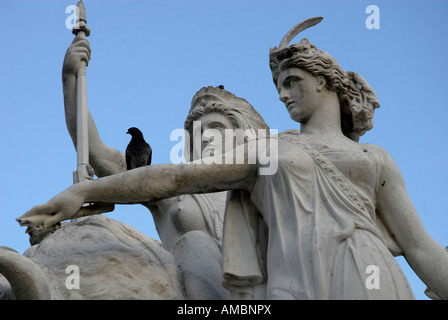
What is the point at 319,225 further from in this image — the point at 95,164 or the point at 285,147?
the point at 95,164

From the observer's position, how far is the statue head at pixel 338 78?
938 centimetres

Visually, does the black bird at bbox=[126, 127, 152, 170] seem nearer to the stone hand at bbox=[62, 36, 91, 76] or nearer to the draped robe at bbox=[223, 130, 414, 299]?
the stone hand at bbox=[62, 36, 91, 76]

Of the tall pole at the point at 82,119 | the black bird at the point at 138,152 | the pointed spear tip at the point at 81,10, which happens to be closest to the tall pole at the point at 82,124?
the tall pole at the point at 82,119

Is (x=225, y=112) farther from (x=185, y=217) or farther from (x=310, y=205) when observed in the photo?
(x=310, y=205)

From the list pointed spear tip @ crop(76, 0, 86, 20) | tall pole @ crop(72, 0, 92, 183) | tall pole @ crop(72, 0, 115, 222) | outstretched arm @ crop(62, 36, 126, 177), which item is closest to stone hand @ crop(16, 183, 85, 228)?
tall pole @ crop(72, 0, 115, 222)

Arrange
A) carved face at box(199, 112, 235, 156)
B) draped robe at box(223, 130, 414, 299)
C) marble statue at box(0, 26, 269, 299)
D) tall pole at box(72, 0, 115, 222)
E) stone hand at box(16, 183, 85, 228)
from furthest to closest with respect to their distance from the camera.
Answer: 1. carved face at box(199, 112, 235, 156)
2. tall pole at box(72, 0, 115, 222)
3. marble statue at box(0, 26, 269, 299)
4. stone hand at box(16, 183, 85, 228)
5. draped robe at box(223, 130, 414, 299)

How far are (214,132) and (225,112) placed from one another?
0.92 feet

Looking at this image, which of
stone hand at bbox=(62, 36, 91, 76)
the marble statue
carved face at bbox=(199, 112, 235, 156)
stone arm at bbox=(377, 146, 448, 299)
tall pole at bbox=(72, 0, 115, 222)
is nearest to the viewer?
stone arm at bbox=(377, 146, 448, 299)

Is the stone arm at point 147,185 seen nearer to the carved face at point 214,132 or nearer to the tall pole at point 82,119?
the tall pole at point 82,119

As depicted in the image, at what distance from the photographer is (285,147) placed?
8945 mm

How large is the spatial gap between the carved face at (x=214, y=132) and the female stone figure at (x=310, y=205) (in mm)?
1355

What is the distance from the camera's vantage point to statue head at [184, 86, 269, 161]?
35.8 ft
